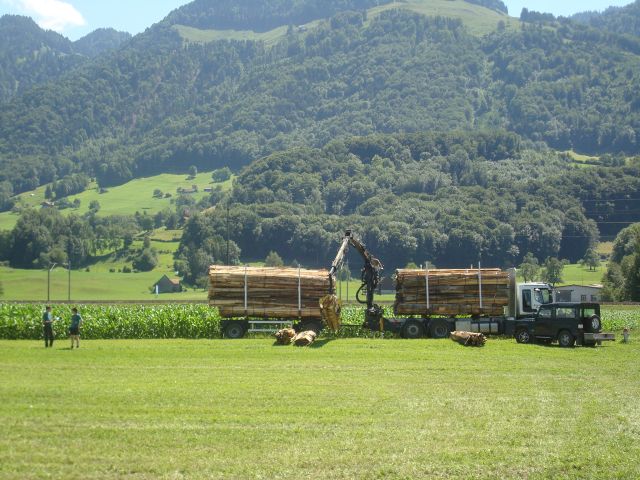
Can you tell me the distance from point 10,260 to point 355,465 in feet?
516

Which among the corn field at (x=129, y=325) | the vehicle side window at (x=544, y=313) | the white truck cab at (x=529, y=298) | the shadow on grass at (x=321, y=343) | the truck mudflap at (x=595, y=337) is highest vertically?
the white truck cab at (x=529, y=298)

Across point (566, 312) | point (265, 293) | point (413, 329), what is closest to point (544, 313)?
point (566, 312)

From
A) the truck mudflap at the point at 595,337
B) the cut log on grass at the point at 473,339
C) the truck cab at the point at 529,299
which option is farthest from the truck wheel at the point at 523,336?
the truck mudflap at the point at 595,337

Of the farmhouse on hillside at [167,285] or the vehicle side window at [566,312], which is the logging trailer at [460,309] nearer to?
the vehicle side window at [566,312]

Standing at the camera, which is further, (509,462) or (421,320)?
(421,320)

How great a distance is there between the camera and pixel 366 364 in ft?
92.2

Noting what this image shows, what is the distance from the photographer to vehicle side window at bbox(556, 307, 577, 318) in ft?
117

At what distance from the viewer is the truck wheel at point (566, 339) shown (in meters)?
35.6

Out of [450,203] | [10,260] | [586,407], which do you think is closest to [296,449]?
[586,407]

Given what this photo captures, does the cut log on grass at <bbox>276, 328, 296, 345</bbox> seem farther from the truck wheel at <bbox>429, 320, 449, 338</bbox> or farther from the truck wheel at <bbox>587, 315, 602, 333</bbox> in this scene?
the truck wheel at <bbox>587, 315, 602, 333</bbox>

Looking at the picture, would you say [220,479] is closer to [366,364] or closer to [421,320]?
[366,364]

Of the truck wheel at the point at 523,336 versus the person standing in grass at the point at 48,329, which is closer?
the person standing in grass at the point at 48,329

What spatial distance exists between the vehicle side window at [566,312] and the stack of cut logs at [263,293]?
1021 centimetres

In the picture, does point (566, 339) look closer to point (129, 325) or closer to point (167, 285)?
point (129, 325)
